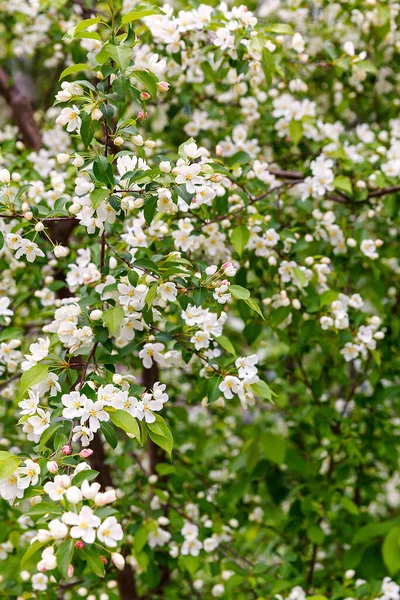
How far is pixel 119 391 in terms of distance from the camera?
142cm

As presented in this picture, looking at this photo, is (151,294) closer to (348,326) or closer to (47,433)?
(47,433)

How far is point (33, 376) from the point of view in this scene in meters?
1.49

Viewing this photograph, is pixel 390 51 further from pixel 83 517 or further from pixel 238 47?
pixel 83 517

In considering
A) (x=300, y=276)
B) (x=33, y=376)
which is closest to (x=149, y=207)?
(x=33, y=376)

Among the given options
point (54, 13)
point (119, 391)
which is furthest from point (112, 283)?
point (54, 13)

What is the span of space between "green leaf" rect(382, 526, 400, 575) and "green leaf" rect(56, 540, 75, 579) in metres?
1.58

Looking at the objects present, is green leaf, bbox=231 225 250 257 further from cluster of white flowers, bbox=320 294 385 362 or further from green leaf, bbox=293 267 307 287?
cluster of white flowers, bbox=320 294 385 362

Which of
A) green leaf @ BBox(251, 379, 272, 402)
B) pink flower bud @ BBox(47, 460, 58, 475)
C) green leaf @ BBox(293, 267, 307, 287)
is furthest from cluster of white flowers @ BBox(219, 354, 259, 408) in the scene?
pink flower bud @ BBox(47, 460, 58, 475)

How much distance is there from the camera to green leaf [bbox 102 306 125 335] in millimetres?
1556

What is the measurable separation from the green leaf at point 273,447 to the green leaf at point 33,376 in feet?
4.58

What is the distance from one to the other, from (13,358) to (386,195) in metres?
1.56

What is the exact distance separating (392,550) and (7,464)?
1.63 metres

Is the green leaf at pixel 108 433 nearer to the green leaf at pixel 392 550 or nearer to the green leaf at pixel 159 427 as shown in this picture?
the green leaf at pixel 159 427

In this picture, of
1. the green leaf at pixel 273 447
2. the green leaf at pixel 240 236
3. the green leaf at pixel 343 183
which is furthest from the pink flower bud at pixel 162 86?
the green leaf at pixel 273 447
